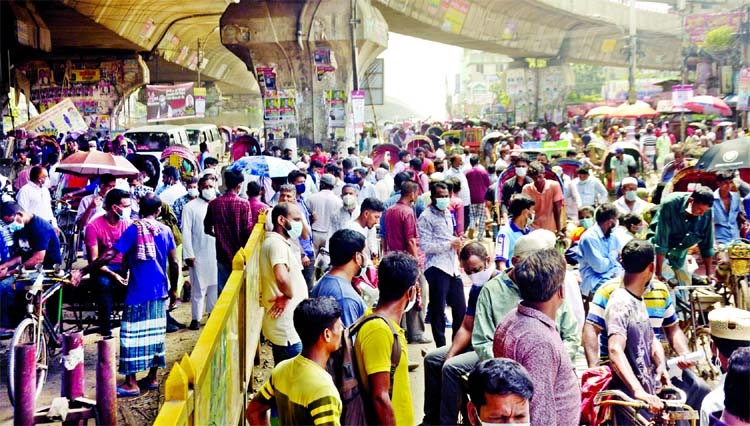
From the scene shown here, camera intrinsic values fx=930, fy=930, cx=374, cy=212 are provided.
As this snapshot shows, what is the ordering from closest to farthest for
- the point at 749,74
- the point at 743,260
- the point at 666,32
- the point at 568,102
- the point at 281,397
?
the point at 281,397
the point at 743,260
the point at 749,74
the point at 666,32
the point at 568,102

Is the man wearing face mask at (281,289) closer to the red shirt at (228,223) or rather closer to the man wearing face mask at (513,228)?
the man wearing face mask at (513,228)

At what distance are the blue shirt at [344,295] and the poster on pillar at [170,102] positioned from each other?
30.5 metres

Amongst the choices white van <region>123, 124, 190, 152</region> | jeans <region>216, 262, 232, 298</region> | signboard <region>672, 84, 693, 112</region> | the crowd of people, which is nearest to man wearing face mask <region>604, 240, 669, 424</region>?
the crowd of people

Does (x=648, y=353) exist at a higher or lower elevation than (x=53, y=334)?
higher

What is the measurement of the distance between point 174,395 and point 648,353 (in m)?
2.64

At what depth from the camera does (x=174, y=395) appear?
3.54m

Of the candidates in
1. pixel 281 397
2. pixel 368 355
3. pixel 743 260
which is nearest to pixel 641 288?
pixel 368 355

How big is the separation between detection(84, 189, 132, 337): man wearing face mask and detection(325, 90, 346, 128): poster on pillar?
66.5ft

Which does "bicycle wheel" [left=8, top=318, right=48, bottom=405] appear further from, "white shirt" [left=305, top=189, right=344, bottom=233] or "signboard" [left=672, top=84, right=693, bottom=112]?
"signboard" [left=672, top=84, right=693, bottom=112]

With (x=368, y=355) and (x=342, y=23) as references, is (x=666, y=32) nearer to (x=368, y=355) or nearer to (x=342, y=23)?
(x=342, y=23)

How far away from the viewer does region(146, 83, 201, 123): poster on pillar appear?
34.7 m

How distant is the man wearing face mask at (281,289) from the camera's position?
6598 millimetres

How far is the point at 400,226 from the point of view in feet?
28.9

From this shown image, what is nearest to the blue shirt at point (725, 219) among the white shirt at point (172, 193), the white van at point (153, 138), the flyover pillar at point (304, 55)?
the white shirt at point (172, 193)
